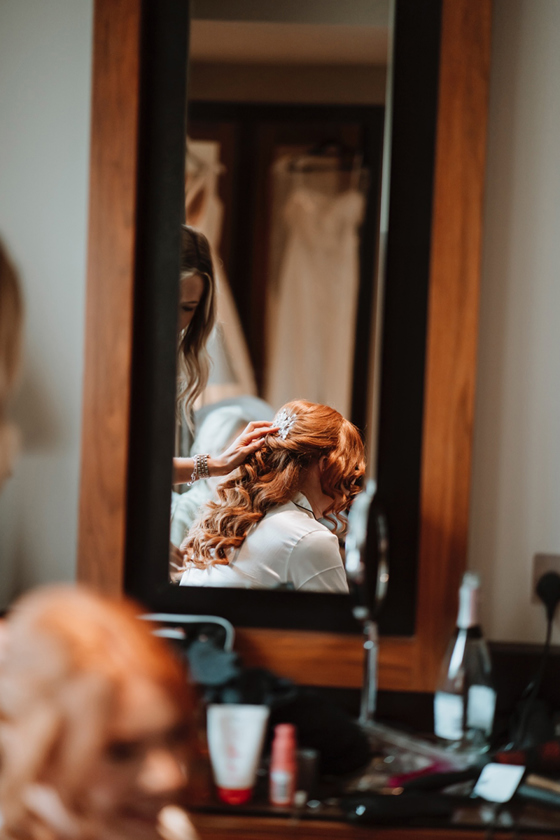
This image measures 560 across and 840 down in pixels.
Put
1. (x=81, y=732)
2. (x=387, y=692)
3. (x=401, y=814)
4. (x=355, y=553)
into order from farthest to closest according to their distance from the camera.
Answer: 1. (x=387, y=692)
2. (x=355, y=553)
3. (x=401, y=814)
4. (x=81, y=732)

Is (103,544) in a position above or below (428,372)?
below

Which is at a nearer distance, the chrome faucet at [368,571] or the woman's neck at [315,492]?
the chrome faucet at [368,571]

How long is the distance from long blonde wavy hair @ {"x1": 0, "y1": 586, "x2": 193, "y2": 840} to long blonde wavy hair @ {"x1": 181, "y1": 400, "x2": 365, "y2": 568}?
825mm

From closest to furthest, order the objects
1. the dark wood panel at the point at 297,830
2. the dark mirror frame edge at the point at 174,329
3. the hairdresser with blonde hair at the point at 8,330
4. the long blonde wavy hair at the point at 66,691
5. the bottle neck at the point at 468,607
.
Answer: the long blonde wavy hair at the point at 66,691, the hairdresser with blonde hair at the point at 8,330, the dark wood panel at the point at 297,830, the bottle neck at the point at 468,607, the dark mirror frame edge at the point at 174,329

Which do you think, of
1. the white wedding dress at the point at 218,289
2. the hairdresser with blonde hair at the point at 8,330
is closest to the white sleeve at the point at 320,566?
the white wedding dress at the point at 218,289

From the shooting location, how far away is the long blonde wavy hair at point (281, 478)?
1218mm

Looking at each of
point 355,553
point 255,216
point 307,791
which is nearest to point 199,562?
point 355,553

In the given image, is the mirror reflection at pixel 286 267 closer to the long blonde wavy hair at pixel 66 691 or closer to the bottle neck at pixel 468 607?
the bottle neck at pixel 468 607

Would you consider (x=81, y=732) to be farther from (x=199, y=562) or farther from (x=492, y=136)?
(x=492, y=136)

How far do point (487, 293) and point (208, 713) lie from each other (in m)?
0.80

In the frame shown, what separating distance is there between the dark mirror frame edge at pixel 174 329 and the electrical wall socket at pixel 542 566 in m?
0.21

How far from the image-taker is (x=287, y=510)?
123cm

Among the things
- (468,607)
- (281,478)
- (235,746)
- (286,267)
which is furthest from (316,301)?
(235,746)

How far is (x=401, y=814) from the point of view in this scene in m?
0.89
